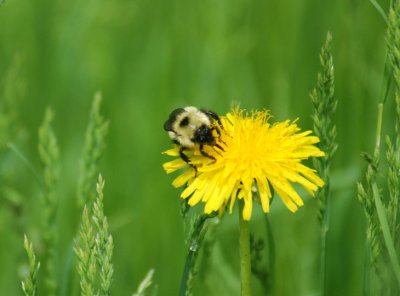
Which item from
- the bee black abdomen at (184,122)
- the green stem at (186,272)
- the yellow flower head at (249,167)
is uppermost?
the bee black abdomen at (184,122)

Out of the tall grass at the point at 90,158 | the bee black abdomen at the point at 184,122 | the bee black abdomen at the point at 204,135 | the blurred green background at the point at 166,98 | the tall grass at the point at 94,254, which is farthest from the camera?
the blurred green background at the point at 166,98

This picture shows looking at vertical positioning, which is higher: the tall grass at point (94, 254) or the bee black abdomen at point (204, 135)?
the bee black abdomen at point (204, 135)

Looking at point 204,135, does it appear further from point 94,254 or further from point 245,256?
point 94,254

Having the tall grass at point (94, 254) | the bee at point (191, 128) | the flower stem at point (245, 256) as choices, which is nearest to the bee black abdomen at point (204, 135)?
the bee at point (191, 128)

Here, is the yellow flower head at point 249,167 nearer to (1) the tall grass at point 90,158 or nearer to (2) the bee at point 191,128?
(2) the bee at point 191,128

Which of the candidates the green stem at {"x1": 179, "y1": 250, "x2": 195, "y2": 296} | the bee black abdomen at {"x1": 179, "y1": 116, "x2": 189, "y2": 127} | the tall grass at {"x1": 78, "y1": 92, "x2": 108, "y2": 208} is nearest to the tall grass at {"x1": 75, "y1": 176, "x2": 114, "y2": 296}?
the green stem at {"x1": 179, "y1": 250, "x2": 195, "y2": 296}

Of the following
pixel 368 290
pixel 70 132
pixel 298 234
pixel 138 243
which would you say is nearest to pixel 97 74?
pixel 70 132
